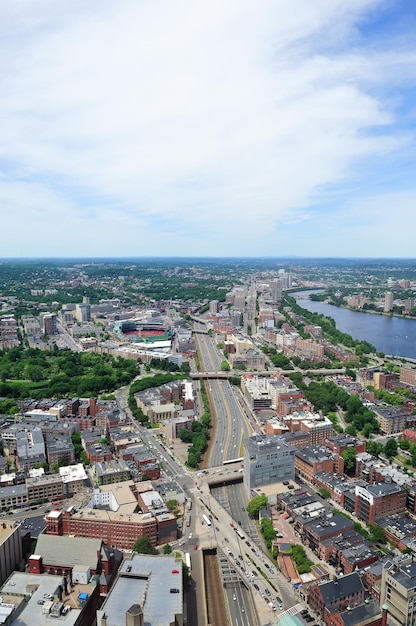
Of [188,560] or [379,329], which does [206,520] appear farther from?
[379,329]

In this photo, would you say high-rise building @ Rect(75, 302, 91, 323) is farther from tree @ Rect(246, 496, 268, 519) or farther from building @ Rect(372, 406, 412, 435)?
tree @ Rect(246, 496, 268, 519)

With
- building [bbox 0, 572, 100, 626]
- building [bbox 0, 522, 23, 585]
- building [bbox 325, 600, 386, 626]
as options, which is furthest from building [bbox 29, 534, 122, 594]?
building [bbox 325, 600, 386, 626]

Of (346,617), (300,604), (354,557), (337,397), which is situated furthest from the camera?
(337,397)

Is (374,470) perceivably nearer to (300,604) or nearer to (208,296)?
(300,604)

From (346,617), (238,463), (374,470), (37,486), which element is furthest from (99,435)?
(346,617)

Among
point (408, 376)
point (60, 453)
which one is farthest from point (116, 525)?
point (408, 376)

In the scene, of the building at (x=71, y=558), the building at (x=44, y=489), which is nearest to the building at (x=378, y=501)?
the building at (x=71, y=558)

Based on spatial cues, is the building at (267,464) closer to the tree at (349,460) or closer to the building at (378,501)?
the tree at (349,460)
